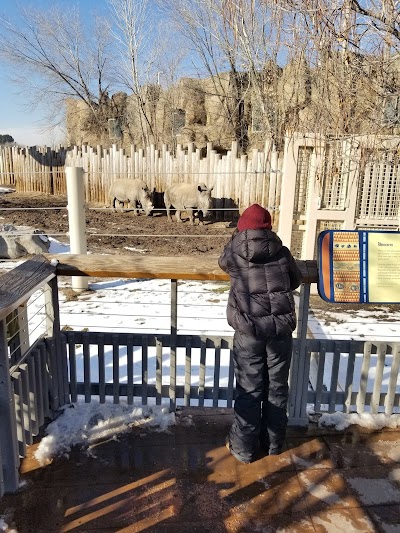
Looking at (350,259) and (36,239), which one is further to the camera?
(36,239)

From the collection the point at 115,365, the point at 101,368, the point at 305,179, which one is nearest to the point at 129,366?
the point at 115,365

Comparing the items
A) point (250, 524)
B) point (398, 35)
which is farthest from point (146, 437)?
point (398, 35)

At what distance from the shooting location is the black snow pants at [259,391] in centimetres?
241

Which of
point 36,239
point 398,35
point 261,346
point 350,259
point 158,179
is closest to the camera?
point 261,346

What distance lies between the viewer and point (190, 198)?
13.5 metres

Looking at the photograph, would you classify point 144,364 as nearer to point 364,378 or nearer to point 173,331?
point 173,331

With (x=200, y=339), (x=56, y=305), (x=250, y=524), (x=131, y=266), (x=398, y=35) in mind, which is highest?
(x=398, y=35)

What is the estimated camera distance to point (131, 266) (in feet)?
8.89

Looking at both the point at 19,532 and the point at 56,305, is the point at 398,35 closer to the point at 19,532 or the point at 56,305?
the point at 56,305

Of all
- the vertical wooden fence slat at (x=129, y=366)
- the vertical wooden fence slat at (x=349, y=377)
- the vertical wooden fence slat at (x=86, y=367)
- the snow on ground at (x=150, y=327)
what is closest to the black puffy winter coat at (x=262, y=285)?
the vertical wooden fence slat at (x=349, y=377)

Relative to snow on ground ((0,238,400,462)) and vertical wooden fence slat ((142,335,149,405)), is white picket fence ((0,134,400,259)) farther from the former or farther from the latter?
vertical wooden fence slat ((142,335,149,405))

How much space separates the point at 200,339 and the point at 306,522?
1182 mm

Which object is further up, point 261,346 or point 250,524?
point 261,346

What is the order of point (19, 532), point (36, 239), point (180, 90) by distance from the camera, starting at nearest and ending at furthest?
point (19, 532)
point (36, 239)
point (180, 90)
